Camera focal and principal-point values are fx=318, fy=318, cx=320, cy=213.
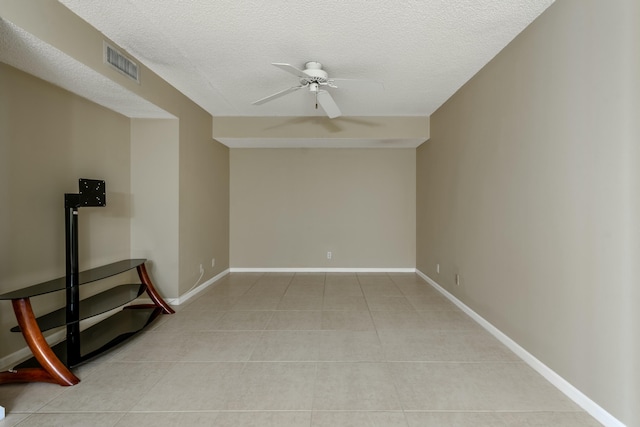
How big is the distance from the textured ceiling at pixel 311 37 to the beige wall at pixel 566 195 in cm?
37

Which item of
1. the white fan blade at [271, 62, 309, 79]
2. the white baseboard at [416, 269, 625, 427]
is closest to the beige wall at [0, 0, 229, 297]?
the white fan blade at [271, 62, 309, 79]

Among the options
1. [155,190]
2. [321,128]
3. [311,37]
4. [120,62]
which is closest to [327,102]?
[311,37]

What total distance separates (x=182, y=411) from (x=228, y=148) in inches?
176

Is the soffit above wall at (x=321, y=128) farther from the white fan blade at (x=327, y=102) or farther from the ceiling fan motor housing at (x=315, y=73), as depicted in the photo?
the ceiling fan motor housing at (x=315, y=73)

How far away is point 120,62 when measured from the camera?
2.64 m

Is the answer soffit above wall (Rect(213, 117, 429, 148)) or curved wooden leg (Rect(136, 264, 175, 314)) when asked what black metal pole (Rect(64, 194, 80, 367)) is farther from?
soffit above wall (Rect(213, 117, 429, 148))

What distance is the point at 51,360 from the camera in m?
2.06

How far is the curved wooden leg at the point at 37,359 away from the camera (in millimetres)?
1990

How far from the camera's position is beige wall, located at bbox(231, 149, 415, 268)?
5.59 metres

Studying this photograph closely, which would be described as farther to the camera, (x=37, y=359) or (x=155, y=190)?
(x=155, y=190)

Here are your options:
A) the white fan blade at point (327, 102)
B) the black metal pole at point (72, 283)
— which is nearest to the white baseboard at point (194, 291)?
the black metal pole at point (72, 283)

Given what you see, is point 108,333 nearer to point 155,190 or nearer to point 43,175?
point 43,175

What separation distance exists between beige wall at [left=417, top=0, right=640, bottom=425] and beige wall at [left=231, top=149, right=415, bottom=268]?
2.33 metres

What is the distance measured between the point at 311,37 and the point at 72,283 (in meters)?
2.59
